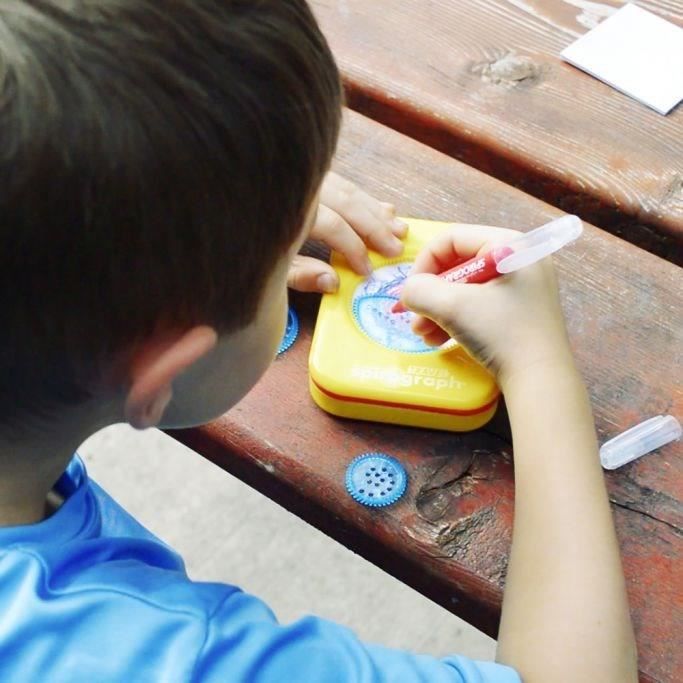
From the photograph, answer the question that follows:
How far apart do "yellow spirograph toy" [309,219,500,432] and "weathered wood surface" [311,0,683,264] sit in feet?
0.71

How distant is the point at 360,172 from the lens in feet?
2.79

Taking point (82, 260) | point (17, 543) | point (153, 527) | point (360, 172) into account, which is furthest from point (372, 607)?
point (82, 260)

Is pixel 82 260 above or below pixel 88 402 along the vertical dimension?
above

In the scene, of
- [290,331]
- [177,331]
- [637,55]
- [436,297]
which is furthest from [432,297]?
[637,55]

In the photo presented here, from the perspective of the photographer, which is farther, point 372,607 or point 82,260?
point 372,607

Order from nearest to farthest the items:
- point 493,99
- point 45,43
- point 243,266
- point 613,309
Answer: point 45,43, point 243,266, point 613,309, point 493,99

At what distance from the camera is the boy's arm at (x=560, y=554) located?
578 mm

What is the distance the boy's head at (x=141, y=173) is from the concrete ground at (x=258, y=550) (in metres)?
0.97

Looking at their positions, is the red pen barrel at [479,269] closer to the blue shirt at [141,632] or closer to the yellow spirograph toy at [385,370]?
the yellow spirograph toy at [385,370]

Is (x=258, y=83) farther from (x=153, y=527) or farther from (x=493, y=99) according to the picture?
(x=153, y=527)

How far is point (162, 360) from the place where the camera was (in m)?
0.49

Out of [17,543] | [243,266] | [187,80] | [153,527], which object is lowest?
[153,527]

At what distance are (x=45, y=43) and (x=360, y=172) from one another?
0.48 m

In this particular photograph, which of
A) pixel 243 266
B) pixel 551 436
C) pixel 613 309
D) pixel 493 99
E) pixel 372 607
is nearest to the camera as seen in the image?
pixel 243 266
